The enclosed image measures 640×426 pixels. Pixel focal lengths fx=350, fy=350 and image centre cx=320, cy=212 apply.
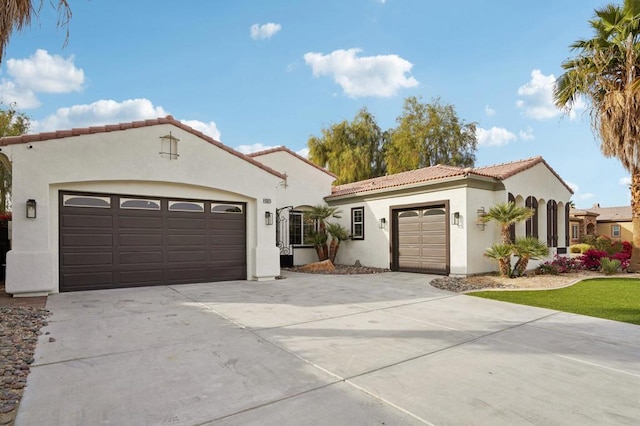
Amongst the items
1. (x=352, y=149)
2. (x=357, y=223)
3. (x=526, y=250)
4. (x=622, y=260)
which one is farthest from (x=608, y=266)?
(x=352, y=149)

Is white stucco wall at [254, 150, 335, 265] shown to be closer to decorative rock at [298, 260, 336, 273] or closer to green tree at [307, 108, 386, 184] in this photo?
decorative rock at [298, 260, 336, 273]

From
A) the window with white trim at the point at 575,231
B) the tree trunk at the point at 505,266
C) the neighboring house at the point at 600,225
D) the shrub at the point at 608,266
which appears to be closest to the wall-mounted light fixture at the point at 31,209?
the tree trunk at the point at 505,266

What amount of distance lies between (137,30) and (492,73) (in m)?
12.6

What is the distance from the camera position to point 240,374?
12.6ft

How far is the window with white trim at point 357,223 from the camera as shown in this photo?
16.3m

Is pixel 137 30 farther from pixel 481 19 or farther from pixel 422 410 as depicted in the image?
pixel 422 410

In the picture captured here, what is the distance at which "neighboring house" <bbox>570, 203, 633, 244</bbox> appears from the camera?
104 feet

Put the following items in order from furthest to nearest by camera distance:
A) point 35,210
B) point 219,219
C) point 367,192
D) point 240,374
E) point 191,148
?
point 367,192, point 219,219, point 191,148, point 35,210, point 240,374

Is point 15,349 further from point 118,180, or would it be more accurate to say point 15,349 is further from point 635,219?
point 635,219

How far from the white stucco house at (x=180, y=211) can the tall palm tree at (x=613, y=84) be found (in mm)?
2576

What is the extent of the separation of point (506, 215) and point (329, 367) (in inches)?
385

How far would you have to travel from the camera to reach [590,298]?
343 inches

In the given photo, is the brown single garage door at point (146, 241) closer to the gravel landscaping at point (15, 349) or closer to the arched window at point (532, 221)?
the gravel landscaping at point (15, 349)

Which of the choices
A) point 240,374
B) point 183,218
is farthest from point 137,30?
point 240,374
